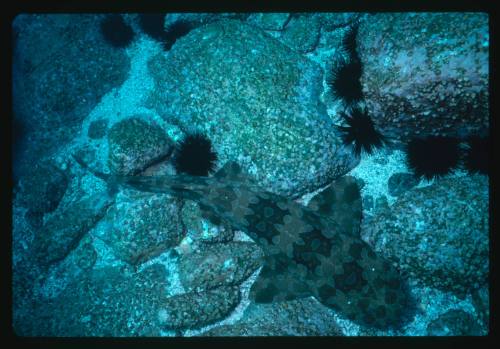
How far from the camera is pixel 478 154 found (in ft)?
14.6

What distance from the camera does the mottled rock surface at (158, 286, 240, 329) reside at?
4.57 metres

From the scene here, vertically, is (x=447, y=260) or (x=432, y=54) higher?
(x=432, y=54)

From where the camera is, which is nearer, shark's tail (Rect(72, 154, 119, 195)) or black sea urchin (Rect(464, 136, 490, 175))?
black sea urchin (Rect(464, 136, 490, 175))

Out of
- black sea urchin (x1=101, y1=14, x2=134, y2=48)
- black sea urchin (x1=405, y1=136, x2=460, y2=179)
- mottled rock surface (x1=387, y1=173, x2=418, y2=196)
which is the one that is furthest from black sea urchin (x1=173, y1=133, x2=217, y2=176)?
black sea urchin (x1=405, y1=136, x2=460, y2=179)

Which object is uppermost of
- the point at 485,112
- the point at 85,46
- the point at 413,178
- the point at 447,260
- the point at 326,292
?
the point at 85,46

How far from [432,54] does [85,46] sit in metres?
6.02

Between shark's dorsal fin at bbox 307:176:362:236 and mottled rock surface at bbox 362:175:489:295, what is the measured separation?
387mm

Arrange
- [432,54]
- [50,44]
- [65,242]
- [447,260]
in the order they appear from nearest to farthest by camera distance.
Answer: [432,54] < [447,260] < [65,242] < [50,44]

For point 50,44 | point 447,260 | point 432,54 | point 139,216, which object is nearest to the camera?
Result: point 432,54

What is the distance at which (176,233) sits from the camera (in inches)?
206

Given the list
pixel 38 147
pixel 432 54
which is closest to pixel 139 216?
pixel 38 147

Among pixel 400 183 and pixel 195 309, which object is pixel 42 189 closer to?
pixel 195 309

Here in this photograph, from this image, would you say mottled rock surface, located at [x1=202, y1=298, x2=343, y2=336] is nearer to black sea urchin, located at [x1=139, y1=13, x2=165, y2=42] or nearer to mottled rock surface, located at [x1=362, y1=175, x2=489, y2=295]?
mottled rock surface, located at [x1=362, y1=175, x2=489, y2=295]

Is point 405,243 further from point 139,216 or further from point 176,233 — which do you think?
point 139,216
